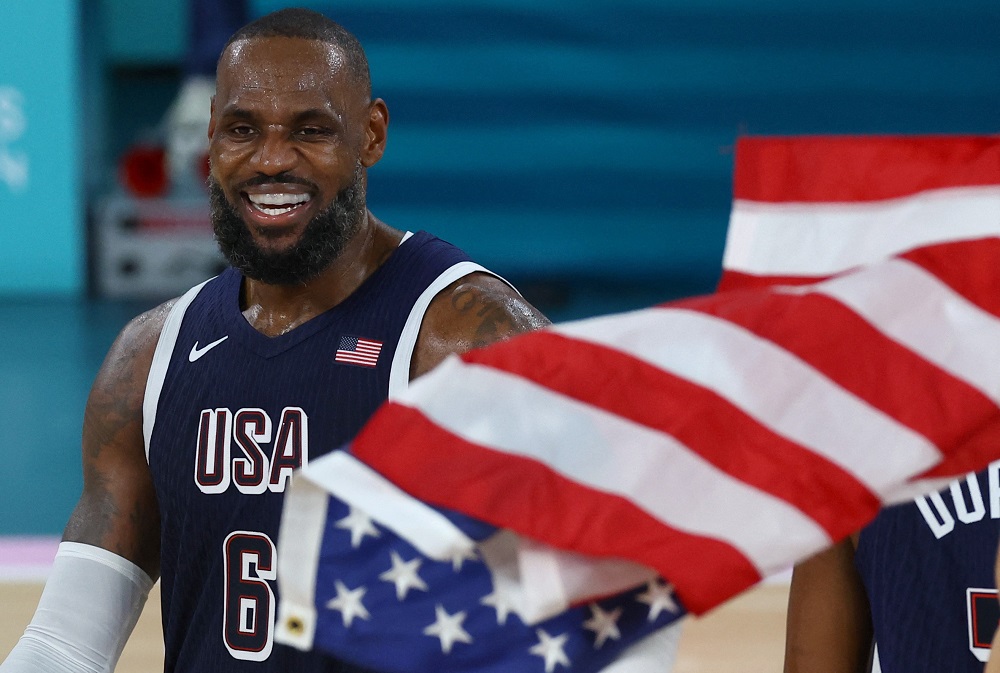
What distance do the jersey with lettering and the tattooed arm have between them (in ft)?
0.06

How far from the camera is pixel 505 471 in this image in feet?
4.42

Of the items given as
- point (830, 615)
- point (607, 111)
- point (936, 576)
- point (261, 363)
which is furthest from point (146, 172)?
point (936, 576)

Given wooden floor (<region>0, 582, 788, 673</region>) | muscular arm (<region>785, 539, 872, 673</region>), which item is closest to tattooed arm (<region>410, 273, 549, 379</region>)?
muscular arm (<region>785, 539, 872, 673</region>)

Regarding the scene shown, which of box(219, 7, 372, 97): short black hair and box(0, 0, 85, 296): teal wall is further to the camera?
box(0, 0, 85, 296): teal wall

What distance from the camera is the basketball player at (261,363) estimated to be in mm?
2074

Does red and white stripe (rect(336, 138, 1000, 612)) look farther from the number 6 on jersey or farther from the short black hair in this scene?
the short black hair

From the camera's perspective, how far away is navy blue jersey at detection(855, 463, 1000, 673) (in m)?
1.71

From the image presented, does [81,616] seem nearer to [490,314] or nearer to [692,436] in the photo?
[490,314]

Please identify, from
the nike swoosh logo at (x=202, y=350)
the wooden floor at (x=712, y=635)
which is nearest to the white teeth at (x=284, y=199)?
the nike swoosh logo at (x=202, y=350)

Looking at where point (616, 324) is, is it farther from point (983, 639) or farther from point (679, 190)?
point (679, 190)

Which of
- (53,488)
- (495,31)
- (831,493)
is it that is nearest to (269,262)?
(831,493)

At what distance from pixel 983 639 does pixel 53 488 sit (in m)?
3.62

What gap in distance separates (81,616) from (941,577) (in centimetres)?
119

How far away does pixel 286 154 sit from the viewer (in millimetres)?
2094
